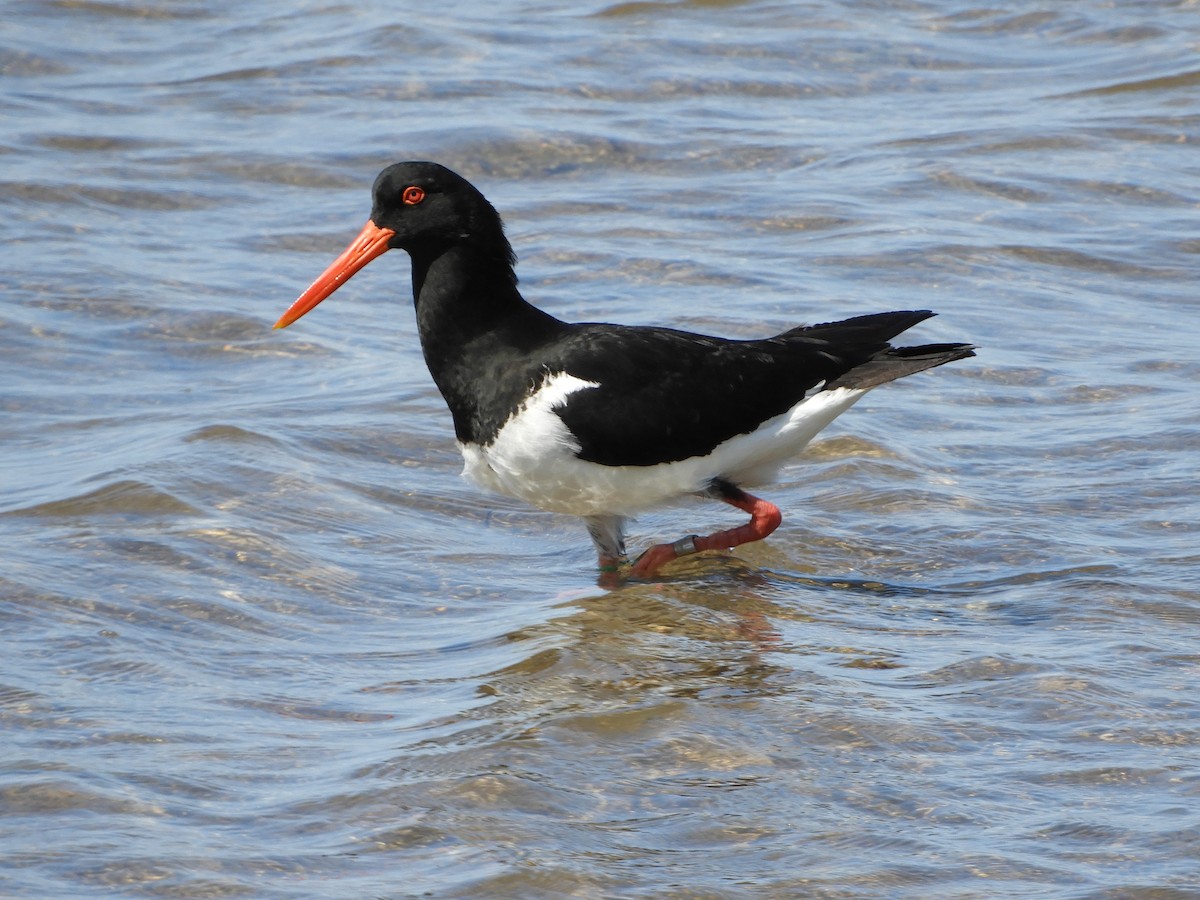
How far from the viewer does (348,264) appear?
6.29m

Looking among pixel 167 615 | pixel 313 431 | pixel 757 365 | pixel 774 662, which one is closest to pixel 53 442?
pixel 313 431

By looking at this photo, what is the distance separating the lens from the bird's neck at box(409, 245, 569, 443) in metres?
5.91

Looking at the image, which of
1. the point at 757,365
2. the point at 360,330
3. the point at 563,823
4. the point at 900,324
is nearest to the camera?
the point at 563,823

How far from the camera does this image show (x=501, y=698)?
507 centimetres

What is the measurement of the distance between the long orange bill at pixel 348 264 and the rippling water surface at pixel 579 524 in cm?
83

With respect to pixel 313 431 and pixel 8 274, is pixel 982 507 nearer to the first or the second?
pixel 313 431

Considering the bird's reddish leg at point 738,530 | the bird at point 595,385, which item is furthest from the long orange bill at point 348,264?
the bird's reddish leg at point 738,530

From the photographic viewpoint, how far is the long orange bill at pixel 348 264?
6.21 metres

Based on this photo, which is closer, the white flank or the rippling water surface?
the rippling water surface

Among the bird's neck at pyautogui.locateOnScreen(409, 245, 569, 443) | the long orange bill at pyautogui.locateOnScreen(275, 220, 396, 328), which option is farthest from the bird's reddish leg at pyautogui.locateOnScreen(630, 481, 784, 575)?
the long orange bill at pyautogui.locateOnScreen(275, 220, 396, 328)

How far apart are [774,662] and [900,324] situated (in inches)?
74.9

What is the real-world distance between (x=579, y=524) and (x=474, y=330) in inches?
50.3

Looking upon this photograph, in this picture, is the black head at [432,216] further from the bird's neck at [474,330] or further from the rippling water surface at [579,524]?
the rippling water surface at [579,524]

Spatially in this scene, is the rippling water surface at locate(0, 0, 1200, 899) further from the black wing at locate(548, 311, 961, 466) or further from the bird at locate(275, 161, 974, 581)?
the black wing at locate(548, 311, 961, 466)
